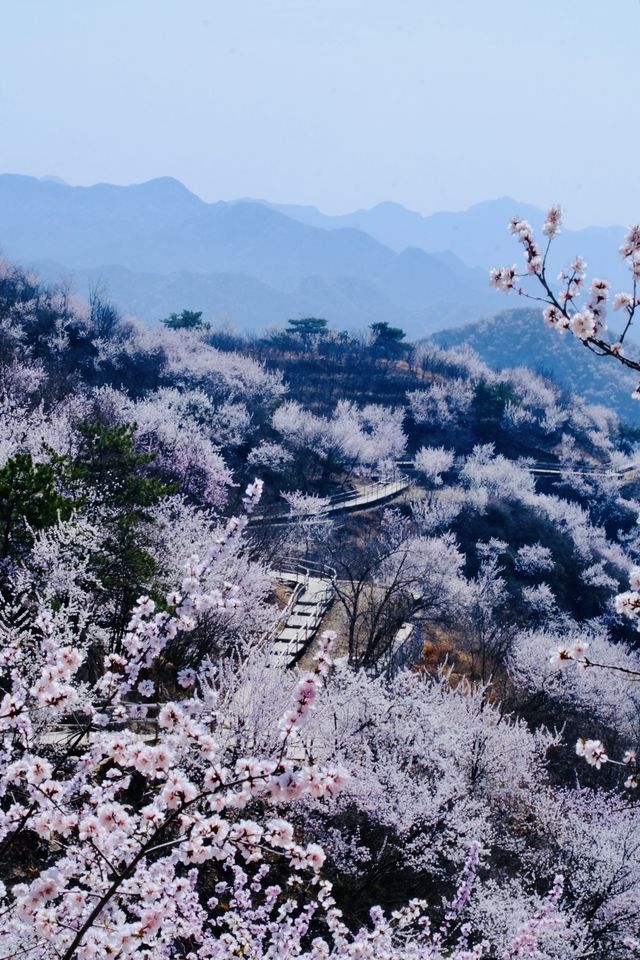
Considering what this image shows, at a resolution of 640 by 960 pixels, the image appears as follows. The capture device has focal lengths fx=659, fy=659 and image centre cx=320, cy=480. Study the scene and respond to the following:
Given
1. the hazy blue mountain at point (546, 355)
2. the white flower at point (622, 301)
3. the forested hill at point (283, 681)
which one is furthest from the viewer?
the hazy blue mountain at point (546, 355)

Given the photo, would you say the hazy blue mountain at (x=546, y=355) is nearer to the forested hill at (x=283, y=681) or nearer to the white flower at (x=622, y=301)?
the forested hill at (x=283, y=681)

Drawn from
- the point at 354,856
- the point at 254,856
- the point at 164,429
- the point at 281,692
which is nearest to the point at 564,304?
the point at 254,856

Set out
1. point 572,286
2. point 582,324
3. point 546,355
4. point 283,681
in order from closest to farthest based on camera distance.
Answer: point 582,324, point 572,286, point 283,681, point 546,355

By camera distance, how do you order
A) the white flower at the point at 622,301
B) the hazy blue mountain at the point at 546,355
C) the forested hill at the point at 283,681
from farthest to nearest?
the hazy blue mountain at the point at 546,355 < the white flower at the point at 622,301 < the forested hill at the point at 283,681

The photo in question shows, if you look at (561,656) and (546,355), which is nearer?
(561,656)

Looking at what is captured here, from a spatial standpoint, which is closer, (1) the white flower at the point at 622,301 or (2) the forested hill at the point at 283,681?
(2) the forested hill at the point at 283,681

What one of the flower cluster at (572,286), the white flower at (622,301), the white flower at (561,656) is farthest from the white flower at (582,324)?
the white flower at (561,656)

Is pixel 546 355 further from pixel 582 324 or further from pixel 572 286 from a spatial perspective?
pixel 582 324

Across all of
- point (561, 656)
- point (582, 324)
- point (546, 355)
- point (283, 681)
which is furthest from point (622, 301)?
point (546, 355)

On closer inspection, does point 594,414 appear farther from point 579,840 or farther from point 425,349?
point 579,840
